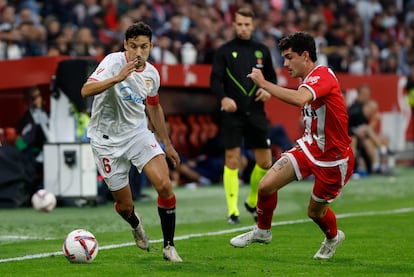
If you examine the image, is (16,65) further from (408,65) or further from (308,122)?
(408,65)

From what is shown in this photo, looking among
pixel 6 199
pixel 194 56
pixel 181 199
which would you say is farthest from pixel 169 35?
pixel 6 199

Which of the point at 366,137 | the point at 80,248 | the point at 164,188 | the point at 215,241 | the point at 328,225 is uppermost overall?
the point at 164,188

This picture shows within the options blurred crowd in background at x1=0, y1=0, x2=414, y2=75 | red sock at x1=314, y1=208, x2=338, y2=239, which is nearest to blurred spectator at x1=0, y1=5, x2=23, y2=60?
blurred crowd in background at x1=0, y1=0, x2=414, y2=75

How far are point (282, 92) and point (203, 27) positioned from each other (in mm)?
15224

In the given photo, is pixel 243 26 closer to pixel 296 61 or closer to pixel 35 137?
pixel 296 61

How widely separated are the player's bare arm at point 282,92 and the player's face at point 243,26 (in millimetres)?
4284

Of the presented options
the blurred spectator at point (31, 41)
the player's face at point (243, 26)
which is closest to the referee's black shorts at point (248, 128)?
Result: the player's face at point (243, 26)

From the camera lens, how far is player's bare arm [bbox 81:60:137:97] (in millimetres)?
8414

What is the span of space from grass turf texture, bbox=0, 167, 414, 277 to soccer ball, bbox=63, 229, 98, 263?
0.09 m

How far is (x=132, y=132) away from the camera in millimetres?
9250

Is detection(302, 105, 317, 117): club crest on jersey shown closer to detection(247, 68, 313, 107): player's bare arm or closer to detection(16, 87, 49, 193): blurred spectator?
detection(247, 68, 313, 107): player's bare arm

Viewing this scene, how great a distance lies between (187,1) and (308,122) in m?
16.0

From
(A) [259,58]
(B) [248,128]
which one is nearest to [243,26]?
(A) [259,58]

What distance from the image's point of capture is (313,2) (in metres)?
30.3
